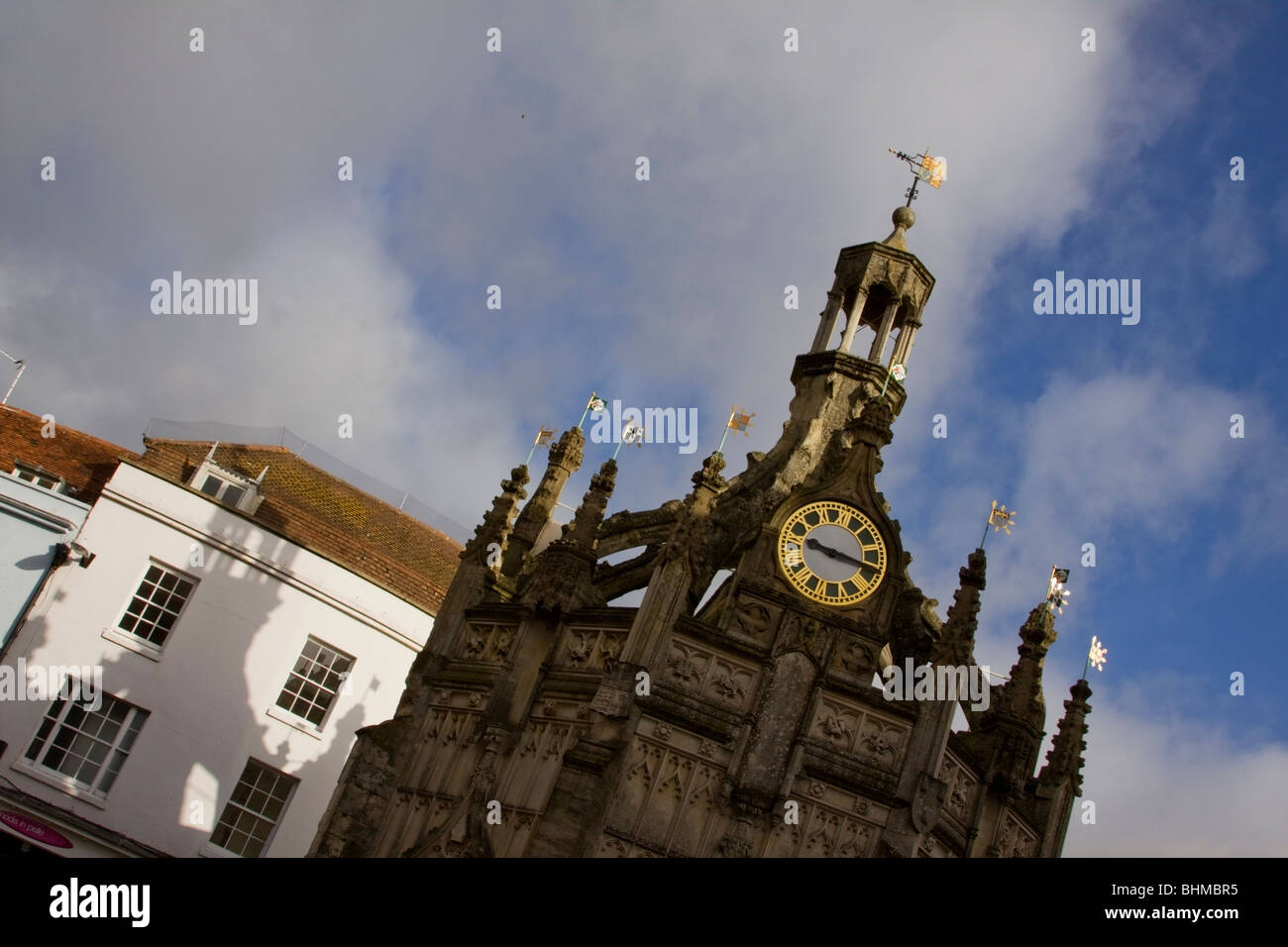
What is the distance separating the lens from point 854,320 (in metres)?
27.5

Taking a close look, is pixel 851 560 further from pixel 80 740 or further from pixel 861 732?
pixel 80 740

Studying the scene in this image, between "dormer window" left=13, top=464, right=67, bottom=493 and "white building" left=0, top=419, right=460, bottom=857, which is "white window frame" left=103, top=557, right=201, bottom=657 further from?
"dormer window" left=13, top=464, right=67, bottom=493

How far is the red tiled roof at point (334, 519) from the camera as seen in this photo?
37.1 m

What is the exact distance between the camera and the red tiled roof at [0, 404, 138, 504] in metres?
35.2

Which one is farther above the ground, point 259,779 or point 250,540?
point 250,540

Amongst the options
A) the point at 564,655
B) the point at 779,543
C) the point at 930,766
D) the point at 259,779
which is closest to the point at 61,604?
the point at 259,779

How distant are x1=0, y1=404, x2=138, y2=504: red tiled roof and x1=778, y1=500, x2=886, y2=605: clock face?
21.6 meters

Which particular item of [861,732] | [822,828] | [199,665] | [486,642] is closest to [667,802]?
[822,828]

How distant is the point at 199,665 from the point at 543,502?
1333cm

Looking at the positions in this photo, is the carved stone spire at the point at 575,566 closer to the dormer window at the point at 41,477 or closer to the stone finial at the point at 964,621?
the stone finial at the point at 964,621

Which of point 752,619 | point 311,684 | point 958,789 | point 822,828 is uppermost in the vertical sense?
point 752,619
